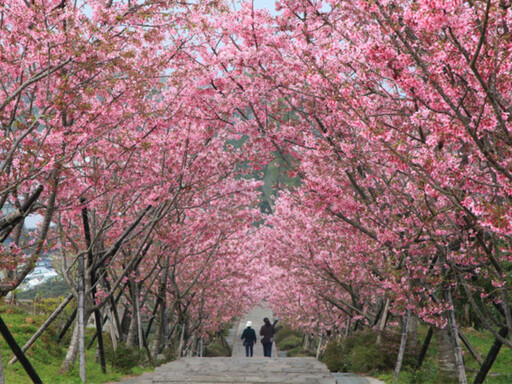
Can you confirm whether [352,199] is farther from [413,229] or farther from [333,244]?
[333,244]

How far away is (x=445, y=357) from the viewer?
11312 mm

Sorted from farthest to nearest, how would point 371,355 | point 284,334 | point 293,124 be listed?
1. point 284,334
2. point 371,355
3. point 293,124

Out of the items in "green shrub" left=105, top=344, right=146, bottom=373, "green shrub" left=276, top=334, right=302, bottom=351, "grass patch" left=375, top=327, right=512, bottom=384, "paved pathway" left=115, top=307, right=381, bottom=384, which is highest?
"green shrub" left=276, top=334, right=302, bottom=351

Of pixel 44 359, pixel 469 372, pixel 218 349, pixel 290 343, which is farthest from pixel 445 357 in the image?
pixel 290 343

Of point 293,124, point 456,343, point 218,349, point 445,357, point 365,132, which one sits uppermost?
point 293,124

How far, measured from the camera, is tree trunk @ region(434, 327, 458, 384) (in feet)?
36.4

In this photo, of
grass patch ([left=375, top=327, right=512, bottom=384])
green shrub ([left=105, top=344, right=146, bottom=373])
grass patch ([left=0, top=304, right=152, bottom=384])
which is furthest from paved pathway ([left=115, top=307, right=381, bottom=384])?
green shrub ([left=105, top=344, right=146, bottom=373])

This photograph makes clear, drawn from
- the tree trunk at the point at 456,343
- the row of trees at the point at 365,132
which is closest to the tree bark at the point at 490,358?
the row of trees at the point at 365,132

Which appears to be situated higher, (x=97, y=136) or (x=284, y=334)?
(x=97, y=136)

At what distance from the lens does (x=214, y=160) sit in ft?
44.3

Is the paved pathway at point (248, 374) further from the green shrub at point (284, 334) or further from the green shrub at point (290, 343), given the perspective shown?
the green shrub at point (284, 334)

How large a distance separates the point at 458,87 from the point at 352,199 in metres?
5.28

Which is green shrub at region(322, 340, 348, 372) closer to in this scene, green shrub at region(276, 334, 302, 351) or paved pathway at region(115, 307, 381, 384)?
paved pathway at region(115, 307, 381, 384)

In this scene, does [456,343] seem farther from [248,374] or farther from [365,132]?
[365,132]
